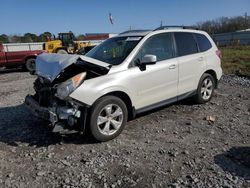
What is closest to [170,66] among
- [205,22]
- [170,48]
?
[170,48]

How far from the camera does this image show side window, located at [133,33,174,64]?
227 inches

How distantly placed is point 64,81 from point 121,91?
3.31 ft

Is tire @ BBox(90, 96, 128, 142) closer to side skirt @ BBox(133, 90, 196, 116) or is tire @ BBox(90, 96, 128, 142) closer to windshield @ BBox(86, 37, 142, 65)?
side skirt @ BBox(133, 90, 196, 116)

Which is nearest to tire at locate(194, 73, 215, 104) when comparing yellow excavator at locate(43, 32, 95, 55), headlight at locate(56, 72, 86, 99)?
headlight at locate(56, 72, 86, 99)

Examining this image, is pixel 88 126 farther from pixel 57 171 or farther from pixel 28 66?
pixel 28 66

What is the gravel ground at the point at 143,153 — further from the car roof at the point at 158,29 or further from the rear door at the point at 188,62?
the car roof at the point at 158,29

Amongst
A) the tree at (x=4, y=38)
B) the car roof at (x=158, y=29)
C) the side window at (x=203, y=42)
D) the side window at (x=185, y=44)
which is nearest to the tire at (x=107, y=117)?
the car roof at (x=158, y=29)

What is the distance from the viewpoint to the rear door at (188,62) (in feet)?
21.2

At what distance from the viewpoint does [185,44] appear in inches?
264

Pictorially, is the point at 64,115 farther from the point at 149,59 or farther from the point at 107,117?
the point at 149,59

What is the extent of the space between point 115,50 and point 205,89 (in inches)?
103

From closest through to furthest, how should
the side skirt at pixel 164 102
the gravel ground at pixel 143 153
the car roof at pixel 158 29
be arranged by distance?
the gravel ground at pixel 143 153, the side skirt at pixel 164 102, the car roof at pixel 158 29

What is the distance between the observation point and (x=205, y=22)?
7169cm

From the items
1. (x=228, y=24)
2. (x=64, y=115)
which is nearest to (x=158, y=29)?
(x=64, y=115)
